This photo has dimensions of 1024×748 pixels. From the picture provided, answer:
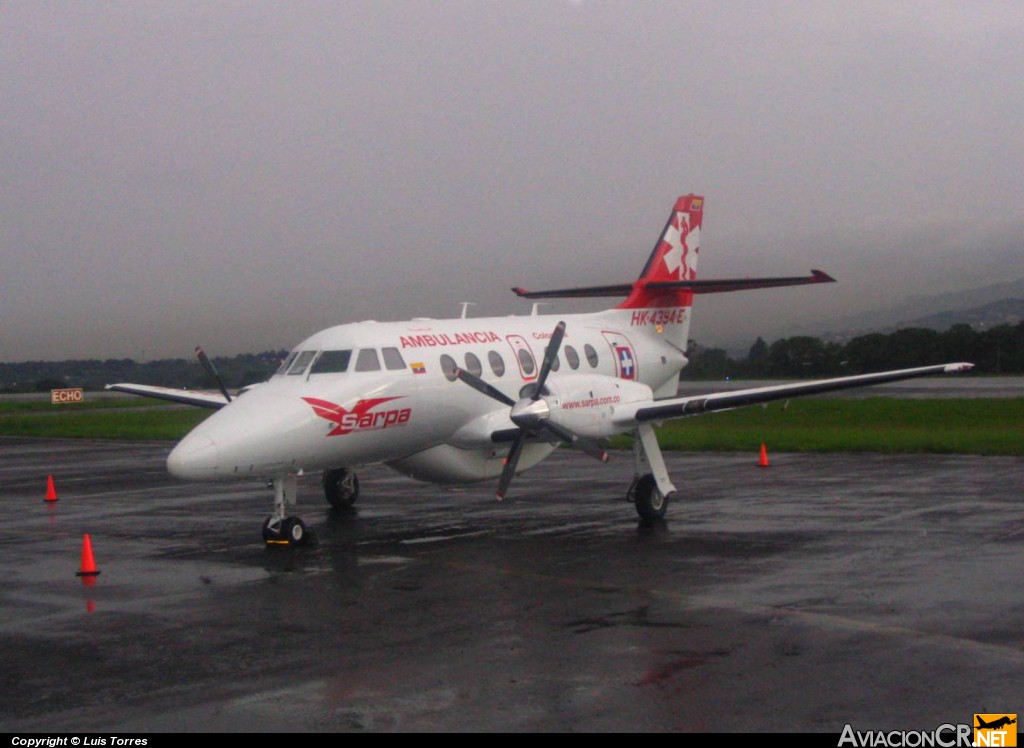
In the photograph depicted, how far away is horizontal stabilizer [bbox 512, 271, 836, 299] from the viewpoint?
2070cm

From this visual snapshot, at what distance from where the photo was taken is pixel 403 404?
16844mm

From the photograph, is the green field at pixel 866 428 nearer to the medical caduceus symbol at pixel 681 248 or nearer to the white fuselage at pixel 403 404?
the medical caduceus symbol at pixel 681 248

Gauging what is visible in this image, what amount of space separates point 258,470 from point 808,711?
9.17 m

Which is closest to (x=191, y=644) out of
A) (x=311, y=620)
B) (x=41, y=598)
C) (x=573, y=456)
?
(x=311, y=620)

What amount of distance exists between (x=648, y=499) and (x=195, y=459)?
689 centimetres

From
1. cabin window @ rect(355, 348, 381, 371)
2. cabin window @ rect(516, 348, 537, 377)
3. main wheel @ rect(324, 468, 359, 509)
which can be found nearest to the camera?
cabin window @ rect(355, 348, 381, 371)

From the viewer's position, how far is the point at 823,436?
34844 mm

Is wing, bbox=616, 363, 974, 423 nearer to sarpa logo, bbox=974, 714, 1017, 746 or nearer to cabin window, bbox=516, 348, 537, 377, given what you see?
cabin window, bbox=516, 348, 537, 377

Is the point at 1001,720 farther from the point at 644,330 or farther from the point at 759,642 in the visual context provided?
the point at 644,330

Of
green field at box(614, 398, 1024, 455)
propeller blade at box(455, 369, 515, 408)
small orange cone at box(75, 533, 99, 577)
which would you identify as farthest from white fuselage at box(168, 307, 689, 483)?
green field at box(614, 398, 1024, 455)

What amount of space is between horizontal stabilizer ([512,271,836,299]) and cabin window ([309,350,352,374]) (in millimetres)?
7762

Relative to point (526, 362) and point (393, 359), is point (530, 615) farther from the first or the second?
point (526, 362)

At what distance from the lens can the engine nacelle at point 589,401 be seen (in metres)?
17.2

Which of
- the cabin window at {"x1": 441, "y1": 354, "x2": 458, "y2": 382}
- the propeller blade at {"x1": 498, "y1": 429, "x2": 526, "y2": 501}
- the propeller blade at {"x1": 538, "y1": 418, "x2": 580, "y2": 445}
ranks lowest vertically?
the propeller blade at {"x1": 498, "y1": 429, "x2": 526, "y2": 501}
